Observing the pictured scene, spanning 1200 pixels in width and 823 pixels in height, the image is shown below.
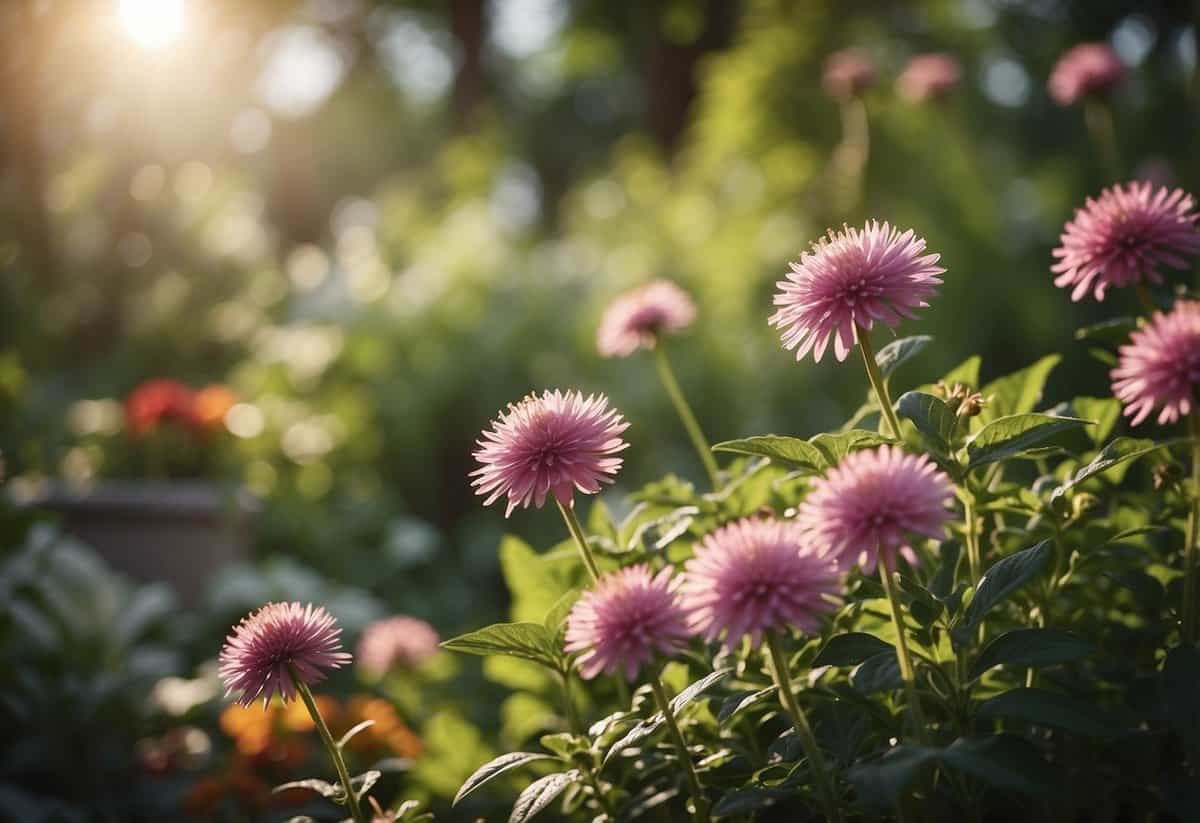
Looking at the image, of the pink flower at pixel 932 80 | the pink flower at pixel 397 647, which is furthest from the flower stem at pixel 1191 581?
the pink flower at pixel 932 80

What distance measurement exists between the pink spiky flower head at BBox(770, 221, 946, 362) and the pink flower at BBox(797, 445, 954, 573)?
0.17 metres

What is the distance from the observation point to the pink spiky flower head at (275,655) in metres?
1.07

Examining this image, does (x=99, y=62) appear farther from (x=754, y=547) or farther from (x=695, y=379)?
(x=754, y=547)

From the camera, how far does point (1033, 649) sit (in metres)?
0.98

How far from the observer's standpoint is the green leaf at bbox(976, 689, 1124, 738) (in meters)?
0.90

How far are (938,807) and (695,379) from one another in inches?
130

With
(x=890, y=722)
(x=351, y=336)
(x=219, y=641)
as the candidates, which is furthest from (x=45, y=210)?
(x=890, y=722)

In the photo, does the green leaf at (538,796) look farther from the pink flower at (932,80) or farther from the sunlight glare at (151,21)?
the sunlight glare at (151,21)

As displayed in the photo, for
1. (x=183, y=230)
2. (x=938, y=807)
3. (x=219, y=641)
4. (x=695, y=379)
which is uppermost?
(x=183, y=230)

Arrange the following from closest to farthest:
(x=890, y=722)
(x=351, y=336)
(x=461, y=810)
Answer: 1. (x=890, y=722)
2. (x=461, y=810)
3. (x=351, y=336)

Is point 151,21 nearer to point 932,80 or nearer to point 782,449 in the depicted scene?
point 932,80

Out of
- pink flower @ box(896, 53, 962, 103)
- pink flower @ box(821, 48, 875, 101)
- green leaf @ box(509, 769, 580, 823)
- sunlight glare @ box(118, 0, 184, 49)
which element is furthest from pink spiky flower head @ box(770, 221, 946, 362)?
sunlight glare @ box(118, 0, 184, 49)

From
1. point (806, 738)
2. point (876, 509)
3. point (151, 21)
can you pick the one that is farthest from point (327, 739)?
point (151, 21)

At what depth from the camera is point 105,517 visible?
3.52 metres
